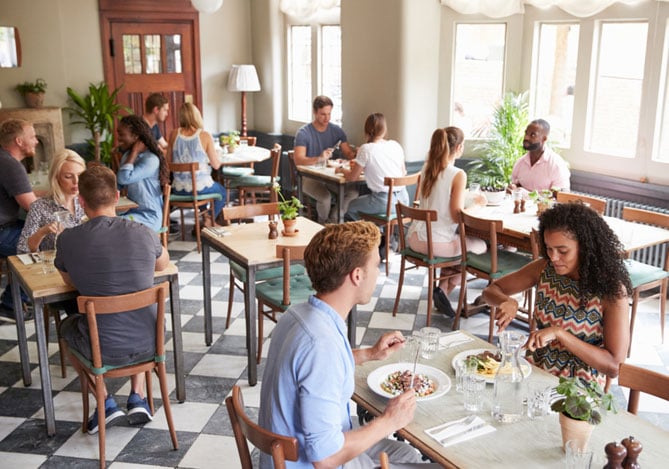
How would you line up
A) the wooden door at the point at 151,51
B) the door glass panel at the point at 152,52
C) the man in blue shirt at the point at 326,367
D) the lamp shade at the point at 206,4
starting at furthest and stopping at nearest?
the door glass panel at the point at 152,52 → the wooden door at the point at 151,51 → the lamp shade at the point at 206,4 → the man in blue shirt at the point at 326,367

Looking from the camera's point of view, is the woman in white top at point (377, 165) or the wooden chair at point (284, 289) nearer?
the wooden chair at point (284, 289)

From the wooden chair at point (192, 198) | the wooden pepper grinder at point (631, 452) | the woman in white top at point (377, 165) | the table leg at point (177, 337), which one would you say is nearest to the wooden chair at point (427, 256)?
the woman in white top at point (377, 165)

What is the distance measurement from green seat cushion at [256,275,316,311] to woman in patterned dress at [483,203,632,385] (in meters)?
1.50

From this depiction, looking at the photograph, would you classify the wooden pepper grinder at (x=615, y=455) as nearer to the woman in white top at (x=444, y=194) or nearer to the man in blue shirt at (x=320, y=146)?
the woman in white top at (x=444, y=194)

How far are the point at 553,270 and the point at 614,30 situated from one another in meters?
3.97

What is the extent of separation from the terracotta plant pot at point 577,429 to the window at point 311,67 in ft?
21.9

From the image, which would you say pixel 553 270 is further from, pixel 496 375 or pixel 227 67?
pixel 227 67

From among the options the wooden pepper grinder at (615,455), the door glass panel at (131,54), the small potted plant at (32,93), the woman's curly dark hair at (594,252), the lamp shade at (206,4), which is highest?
the lamp shade at (206,4)

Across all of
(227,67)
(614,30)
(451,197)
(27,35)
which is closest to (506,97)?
(614,30)

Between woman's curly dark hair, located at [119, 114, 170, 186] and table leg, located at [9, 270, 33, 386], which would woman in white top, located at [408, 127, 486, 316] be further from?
table leg, located at [9, 270, 33, 386]

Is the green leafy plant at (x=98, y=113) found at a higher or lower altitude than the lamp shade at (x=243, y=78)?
lower

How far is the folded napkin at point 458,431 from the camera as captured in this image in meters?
2.20

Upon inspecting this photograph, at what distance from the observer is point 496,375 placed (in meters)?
2.38

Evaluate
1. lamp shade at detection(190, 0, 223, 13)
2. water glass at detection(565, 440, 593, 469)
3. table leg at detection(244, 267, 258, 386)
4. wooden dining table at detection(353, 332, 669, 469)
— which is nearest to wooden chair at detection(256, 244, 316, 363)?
table leg at detection(244, 267, 258, 386)
